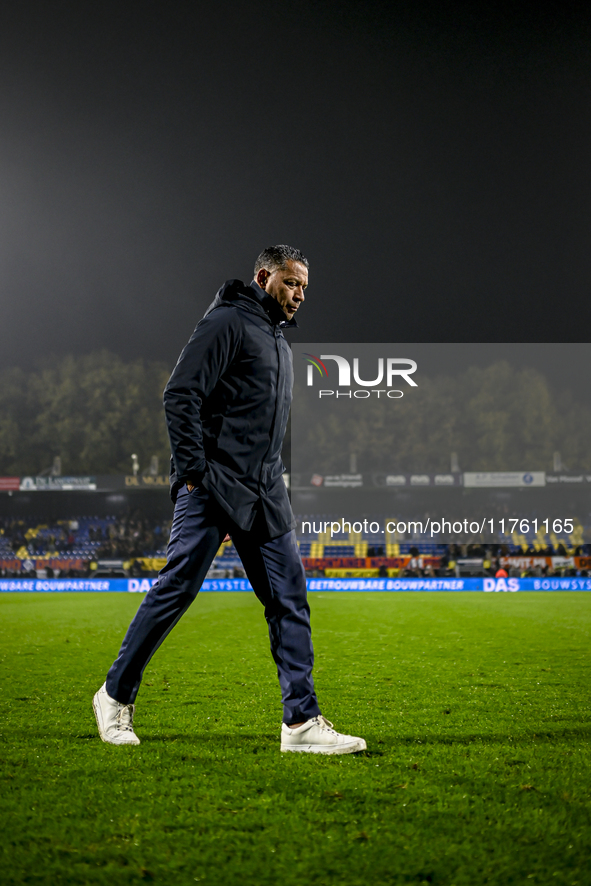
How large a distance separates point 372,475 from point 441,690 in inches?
809

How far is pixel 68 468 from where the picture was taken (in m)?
32.3

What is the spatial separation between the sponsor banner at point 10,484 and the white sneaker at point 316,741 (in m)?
23.8

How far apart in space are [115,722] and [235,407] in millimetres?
1218

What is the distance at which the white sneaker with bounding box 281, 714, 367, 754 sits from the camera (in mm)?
2396

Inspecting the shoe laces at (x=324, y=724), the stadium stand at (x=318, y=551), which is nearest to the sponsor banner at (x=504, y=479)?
the stadium stand at (x=318, y=551)

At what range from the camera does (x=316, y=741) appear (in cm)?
241

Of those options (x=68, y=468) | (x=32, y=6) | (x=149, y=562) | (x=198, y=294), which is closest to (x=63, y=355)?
(x=68, y=468)

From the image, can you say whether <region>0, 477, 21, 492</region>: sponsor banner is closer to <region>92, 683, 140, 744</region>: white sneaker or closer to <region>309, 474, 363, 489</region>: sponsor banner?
<region>309, 474, 363, 489</region>: sponsor banner

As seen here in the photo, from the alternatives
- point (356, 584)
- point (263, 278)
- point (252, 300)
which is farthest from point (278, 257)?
point (356, 584)

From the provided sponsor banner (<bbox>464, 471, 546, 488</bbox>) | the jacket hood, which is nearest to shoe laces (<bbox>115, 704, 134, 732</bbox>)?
the jacket hood

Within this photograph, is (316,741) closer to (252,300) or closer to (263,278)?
(252,300)

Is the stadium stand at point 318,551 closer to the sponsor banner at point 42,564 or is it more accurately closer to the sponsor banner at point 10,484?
the sponsor banner at point 42,564

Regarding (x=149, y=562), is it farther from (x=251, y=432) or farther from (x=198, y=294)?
(x=251, y=432)

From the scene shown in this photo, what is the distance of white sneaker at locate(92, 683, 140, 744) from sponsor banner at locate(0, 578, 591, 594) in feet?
45.2
